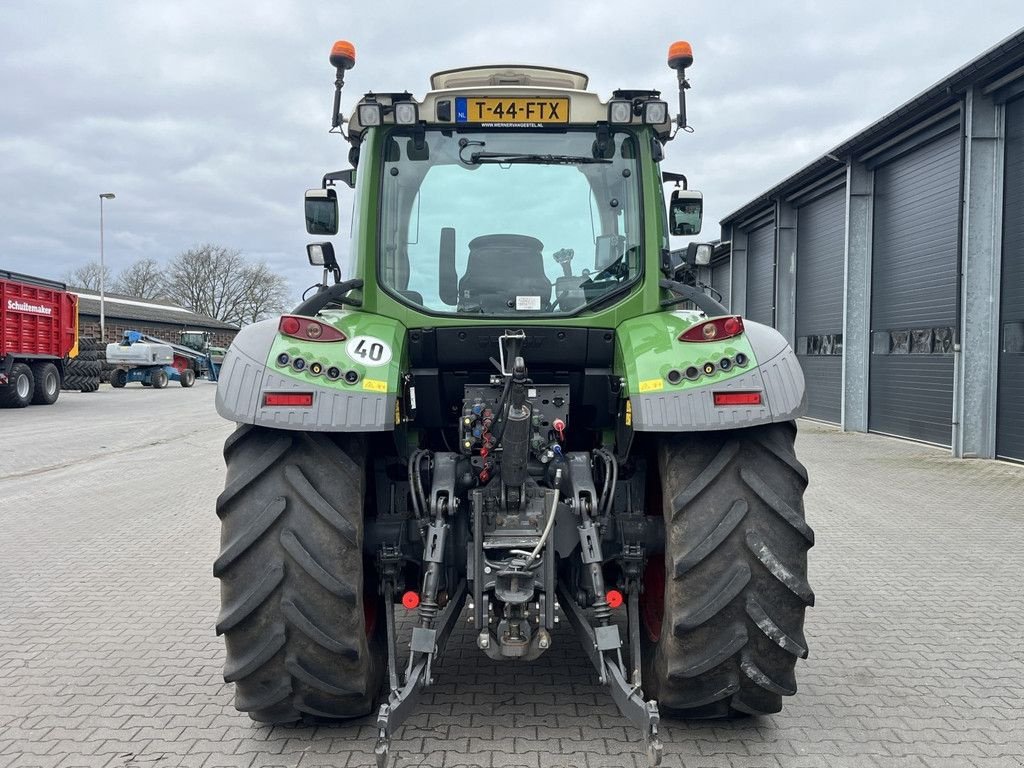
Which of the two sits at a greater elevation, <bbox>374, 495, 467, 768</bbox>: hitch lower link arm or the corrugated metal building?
the corrugated metal building

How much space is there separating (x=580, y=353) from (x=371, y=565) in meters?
1.30

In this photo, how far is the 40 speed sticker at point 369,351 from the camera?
10.5 feet

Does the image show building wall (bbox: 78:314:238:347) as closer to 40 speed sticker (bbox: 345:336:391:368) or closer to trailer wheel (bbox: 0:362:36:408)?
trailer wheel (bbox: 0:362:36:408)

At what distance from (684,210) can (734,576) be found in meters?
1.90

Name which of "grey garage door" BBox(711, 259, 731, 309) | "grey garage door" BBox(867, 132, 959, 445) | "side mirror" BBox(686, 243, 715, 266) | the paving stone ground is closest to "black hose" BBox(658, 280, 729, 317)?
"side mirror" BBox(686, 243, 715, 266)

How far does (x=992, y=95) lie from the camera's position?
1198 cm

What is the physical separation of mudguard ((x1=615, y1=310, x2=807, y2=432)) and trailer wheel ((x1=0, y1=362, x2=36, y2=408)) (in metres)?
22.8

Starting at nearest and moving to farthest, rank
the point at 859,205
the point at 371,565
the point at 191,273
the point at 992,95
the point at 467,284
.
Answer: the point at 371,565, the point at 467,284, the point at 992,95, the point at 859,205, the point at 191,273

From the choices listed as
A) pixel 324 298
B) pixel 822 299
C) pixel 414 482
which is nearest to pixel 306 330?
pixel 324 298

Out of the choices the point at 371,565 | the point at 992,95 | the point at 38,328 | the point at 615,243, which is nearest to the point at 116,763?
the point at 371,565

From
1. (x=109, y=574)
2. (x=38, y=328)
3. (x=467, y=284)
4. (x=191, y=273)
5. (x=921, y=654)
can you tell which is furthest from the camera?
(x=191, y=273)

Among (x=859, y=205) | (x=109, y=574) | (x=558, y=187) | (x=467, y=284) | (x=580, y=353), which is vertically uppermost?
(x=859, y=205)

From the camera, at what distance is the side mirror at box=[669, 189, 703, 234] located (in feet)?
13.3

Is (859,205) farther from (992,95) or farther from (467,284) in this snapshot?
(467,284)
